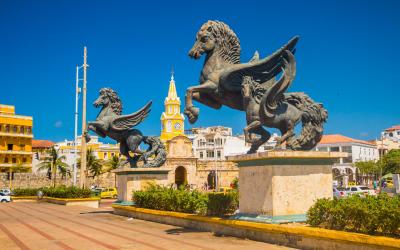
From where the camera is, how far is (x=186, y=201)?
37.2 feet

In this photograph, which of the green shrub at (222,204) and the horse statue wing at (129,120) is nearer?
the green shrub at (222,204)

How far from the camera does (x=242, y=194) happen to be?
28.7 ft

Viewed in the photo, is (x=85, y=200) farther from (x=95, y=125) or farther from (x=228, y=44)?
(x=228, y=44)

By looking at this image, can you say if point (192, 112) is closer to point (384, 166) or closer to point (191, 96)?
point (191, 96)

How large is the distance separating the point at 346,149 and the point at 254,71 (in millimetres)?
70817

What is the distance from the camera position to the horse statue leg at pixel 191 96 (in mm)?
8789

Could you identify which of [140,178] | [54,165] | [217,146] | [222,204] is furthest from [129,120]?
[217,146]

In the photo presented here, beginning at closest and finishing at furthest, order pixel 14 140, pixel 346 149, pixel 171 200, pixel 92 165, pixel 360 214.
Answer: pixel 360 214 < pixel 171 200 < pixel 92 165 < pixel 14 140 < pixel 346 149

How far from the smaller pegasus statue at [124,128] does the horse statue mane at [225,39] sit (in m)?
7.03

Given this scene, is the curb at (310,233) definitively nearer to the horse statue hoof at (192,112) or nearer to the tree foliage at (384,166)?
the horse statue hoof at (192,112)

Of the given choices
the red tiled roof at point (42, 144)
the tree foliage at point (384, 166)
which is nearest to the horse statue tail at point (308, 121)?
the tree foliage at point (384, 166)

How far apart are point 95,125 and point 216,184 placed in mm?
49025

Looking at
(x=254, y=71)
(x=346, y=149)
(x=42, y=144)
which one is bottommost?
(x=254, y=71)

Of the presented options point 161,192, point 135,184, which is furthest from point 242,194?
point 135,184
